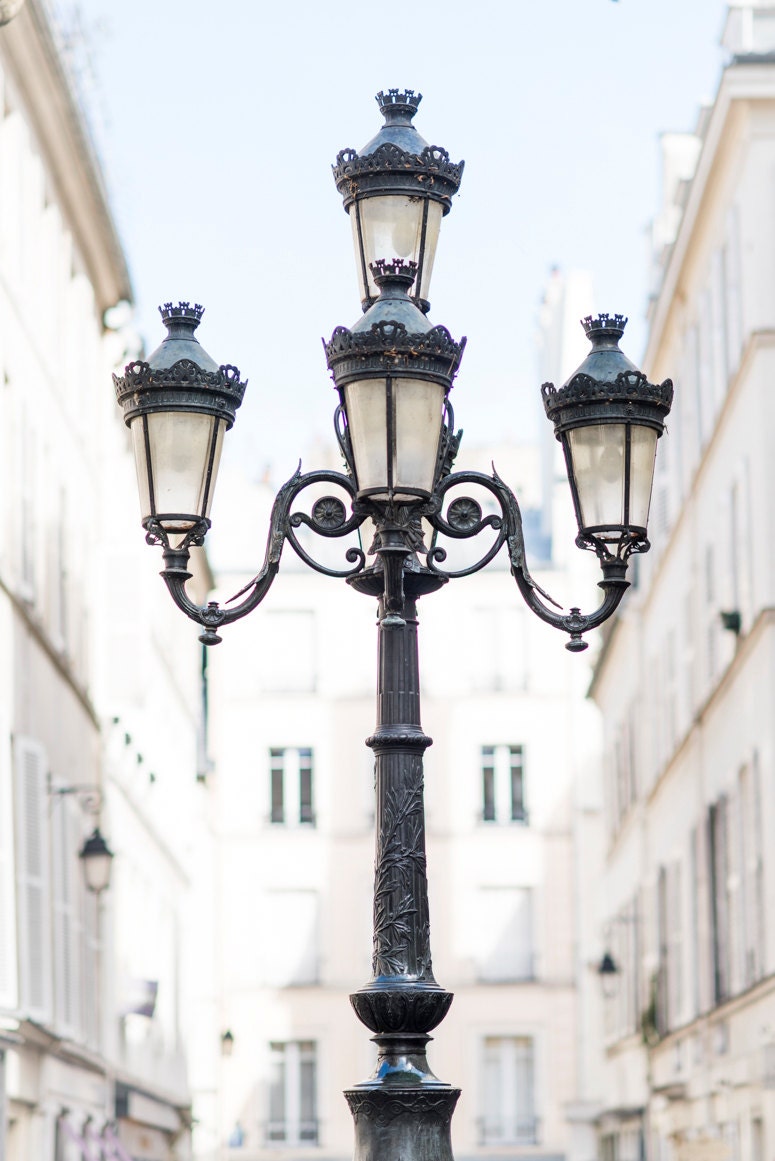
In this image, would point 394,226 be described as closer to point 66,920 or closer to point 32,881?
point 32,881

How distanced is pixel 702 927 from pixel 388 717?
68.2ft

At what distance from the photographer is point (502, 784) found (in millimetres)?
50844

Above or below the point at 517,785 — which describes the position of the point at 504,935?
below

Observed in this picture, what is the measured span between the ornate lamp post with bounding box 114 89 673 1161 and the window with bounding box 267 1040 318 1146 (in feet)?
139

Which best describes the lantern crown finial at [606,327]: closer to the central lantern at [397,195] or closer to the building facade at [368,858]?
the central lantern at [397,195]

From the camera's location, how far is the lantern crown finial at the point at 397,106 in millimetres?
8438

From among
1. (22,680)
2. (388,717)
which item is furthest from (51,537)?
(388,717)

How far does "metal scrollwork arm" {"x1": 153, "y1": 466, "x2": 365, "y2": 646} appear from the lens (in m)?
7.41

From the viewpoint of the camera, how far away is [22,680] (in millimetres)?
21266

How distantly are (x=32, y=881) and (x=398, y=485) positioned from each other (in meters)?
14.6

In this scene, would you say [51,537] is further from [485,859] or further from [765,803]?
[485,859]

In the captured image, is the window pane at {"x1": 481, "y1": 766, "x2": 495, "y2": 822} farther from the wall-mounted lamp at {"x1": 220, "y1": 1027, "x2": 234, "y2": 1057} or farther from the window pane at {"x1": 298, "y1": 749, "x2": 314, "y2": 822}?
the wall-mounted lamp at {"x1": 220, "y1": 1027, "x2": 234, "y2": 1057}

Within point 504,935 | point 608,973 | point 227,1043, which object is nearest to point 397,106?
point 608,973

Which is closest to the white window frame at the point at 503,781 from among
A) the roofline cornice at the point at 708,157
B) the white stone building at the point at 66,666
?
the white stone building at the point at 66,666
